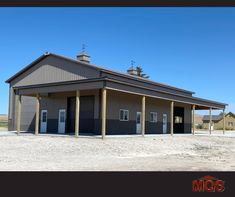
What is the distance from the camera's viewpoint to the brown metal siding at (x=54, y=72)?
24344 millimetres

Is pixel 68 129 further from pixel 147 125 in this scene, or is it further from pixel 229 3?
pixel 229 3

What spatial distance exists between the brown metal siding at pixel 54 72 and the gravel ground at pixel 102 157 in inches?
256

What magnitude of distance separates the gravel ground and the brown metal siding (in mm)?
6494

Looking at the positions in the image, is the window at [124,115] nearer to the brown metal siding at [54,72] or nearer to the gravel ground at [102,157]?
the brown metal siding at [54,72]

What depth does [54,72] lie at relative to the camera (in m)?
26.8

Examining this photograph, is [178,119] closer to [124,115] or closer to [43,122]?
[124,115]

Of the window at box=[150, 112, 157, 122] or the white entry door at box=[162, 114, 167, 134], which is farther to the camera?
the white entry door at box=[162, 114, 167, 134]

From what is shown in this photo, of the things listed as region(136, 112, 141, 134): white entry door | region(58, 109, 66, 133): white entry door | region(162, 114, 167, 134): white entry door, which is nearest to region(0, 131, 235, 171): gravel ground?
region(136, 112, 141, 134): white entry door

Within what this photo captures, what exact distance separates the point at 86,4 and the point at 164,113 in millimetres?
25341

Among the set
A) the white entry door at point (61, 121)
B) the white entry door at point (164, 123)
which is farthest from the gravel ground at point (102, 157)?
the white entry door at point (164, 123)

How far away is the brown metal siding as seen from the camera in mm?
24344

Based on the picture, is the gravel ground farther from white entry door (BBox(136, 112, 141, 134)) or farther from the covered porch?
white entry door (BBox(136, 112, 141, 134))

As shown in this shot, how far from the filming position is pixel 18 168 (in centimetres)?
1055

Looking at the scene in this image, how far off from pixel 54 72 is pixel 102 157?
14.0 meters
